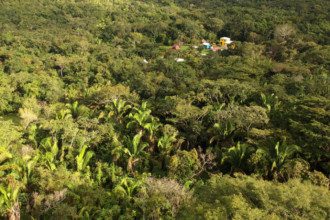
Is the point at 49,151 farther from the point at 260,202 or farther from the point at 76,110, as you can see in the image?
the point at 260,202

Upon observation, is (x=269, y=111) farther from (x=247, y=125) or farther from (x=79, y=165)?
(x=79, y=165)

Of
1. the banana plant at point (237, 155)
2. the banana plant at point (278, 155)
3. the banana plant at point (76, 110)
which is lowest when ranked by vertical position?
the banana plant at point (76, 110)

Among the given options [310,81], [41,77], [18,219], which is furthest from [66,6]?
[18,219]

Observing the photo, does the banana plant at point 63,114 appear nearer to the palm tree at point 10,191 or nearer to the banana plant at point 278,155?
the palm tree at point 10,191

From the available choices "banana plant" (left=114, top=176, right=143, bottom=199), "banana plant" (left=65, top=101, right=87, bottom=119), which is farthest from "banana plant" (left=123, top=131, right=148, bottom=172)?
"banana plant" (left=65, top=101, right=87, bottom=119)

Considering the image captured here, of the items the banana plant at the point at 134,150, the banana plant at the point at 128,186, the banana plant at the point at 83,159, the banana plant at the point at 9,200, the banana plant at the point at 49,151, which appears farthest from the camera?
the banana plant at the point at 134,150

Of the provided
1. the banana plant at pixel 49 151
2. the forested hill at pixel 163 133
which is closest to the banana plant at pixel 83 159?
the forested hill at pixel 163 133
